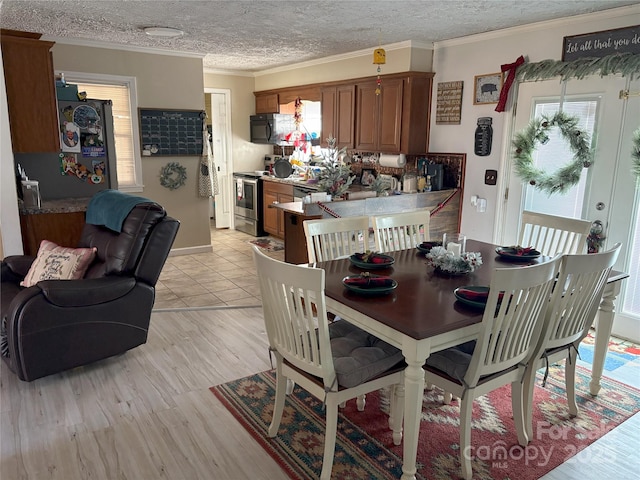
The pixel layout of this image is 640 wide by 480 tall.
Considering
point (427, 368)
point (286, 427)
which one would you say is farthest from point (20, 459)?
point (427, 368)

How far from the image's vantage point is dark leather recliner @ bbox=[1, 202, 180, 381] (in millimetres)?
2732

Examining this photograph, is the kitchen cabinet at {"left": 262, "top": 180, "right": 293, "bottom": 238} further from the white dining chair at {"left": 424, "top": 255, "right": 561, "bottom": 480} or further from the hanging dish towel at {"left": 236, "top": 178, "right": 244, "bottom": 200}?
the white dining chair at {"left": 424, "top": 255, "right": 561, "bottom": 480}

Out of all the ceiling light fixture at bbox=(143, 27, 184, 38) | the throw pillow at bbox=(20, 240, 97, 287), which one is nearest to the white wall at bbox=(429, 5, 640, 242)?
the ceiling light fixture at bbox=(143, 27, 184, 38)

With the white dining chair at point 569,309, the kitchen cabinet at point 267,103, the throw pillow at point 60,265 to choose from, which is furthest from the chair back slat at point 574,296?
the kitchen cabinet at point 267,103

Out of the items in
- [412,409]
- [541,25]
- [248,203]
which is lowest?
[412,409]

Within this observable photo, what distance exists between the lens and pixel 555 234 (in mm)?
3453

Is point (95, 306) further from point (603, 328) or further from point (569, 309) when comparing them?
point (603, 328)

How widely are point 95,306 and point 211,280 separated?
2.17 m

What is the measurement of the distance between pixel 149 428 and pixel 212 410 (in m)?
0.35

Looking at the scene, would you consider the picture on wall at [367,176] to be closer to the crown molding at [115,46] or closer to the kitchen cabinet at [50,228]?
the crown molding at [115,46]

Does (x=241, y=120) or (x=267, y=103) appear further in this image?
(x=241, y=120)

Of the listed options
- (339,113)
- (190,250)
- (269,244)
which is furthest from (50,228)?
(339,113)

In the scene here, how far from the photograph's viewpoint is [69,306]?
9.28ft

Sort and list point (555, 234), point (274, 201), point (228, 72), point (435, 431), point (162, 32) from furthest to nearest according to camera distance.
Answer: point (228, 72) < point (274, 201) < point (162, 32) < point (555, 234) < point (435, 431)
